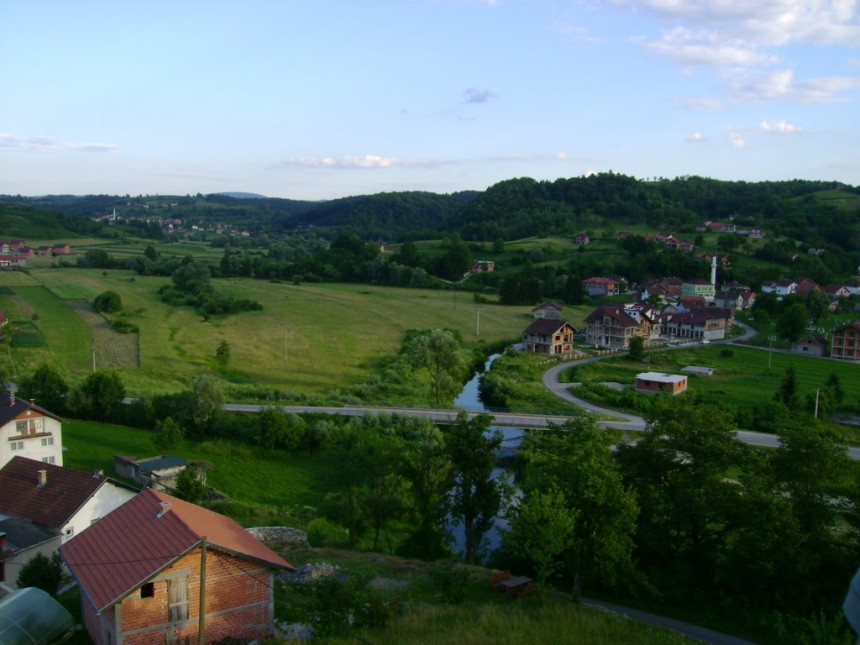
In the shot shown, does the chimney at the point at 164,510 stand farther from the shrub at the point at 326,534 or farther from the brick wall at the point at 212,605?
the shrub at the point at 326,534

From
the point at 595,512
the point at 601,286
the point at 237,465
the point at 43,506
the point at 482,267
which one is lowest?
the point at 237,465

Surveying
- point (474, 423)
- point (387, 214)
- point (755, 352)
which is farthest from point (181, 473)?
point (387, 214)

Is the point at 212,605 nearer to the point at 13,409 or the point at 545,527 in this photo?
the point at 545,527

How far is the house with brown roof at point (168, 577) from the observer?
447 inches

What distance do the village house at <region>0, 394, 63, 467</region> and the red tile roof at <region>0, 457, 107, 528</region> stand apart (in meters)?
3.26

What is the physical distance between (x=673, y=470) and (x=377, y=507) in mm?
8524

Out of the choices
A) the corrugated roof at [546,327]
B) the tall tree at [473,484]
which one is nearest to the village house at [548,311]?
the corrugated roof at [546,327]

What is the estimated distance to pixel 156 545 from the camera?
39.1 ft

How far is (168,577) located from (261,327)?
4623 cm

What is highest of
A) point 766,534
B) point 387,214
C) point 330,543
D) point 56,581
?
point 387,214

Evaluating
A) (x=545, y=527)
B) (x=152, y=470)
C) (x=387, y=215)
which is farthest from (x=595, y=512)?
(x=387, y=215)

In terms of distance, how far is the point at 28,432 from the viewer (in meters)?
23.1

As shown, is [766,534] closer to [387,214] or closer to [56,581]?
[56,581]

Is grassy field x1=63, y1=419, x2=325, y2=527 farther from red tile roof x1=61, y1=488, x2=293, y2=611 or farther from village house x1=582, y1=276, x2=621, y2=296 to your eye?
village house x1=582, y1=276, x2=621, y2=296
